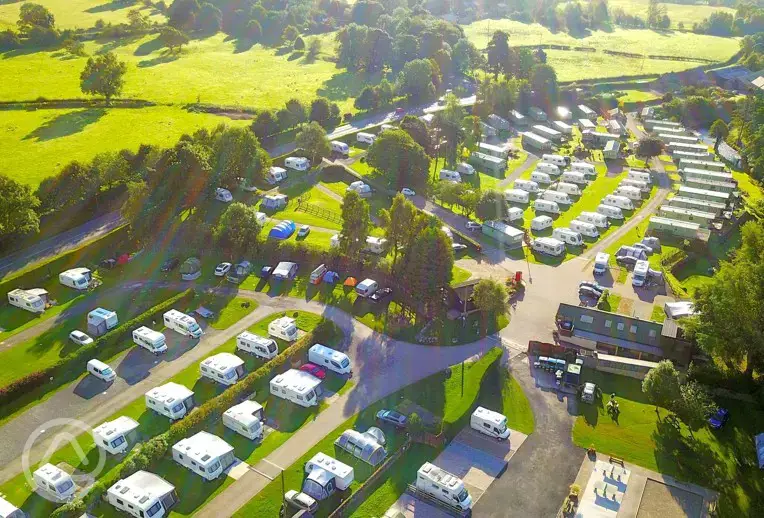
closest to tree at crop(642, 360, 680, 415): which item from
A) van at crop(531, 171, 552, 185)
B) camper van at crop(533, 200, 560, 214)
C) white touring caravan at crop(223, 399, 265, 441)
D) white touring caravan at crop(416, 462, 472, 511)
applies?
white touring caravan at crop(416, 462, 472, 511)

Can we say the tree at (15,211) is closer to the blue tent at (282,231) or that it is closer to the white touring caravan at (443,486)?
the blue tent at (282,231)

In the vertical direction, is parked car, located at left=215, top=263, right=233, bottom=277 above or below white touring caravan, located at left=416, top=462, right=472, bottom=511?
above

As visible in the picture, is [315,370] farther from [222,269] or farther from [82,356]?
[222,269]

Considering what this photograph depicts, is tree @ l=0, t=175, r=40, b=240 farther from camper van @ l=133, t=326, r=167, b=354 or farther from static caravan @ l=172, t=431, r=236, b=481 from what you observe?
static caravan @ l=172, t=431, r=236, b=481

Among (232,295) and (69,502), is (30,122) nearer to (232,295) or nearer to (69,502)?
(232,295)

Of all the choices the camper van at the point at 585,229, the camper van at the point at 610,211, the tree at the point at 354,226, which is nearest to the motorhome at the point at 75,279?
the tree at the point at 354,226

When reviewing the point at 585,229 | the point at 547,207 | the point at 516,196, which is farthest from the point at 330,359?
the point at 516,196
